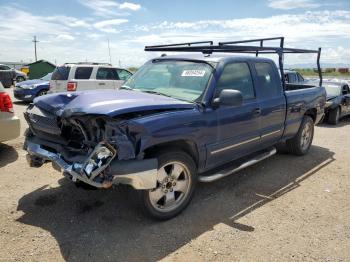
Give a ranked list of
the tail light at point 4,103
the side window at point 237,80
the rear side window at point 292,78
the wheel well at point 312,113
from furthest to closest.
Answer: the rear side window at point 292,78 < the wheel well at point 312,113 < the tail light at point 4,103 < the side window at point 237,80

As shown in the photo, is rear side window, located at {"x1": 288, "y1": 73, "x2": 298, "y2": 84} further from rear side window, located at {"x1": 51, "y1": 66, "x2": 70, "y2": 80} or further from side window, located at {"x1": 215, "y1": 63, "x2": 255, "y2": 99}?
side window, located at {"x1": 215, "y1": 63, "x2": 255, "y2": 99}

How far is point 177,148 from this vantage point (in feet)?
13.1

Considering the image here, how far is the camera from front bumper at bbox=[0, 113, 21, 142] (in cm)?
596

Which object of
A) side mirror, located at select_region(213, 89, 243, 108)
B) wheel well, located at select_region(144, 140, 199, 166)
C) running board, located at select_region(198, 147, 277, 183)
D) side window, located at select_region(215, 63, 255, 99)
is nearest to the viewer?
wheel well, located at select_region(144, 140, 199, 166)

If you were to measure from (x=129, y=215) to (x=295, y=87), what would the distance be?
5.07 meters

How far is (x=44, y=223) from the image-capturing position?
12.7 ft

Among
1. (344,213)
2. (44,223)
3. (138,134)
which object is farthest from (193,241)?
(344,213)

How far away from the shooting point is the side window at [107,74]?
12781 mm

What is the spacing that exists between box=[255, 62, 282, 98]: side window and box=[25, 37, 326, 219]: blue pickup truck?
0.05 ft

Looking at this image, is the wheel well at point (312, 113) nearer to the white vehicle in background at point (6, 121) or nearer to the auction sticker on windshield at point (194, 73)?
the auction sticker on windshield at point (194, 73)

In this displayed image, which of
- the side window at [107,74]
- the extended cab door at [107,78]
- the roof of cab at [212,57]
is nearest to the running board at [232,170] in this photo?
the roof of cab at [212,57]

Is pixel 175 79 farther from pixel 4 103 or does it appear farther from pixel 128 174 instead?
pixel 4 103

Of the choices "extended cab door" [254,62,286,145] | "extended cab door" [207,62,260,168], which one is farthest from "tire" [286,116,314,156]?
"extended cab door" [207,62,260,168]

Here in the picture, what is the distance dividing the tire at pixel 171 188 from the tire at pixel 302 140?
10.8 feet
